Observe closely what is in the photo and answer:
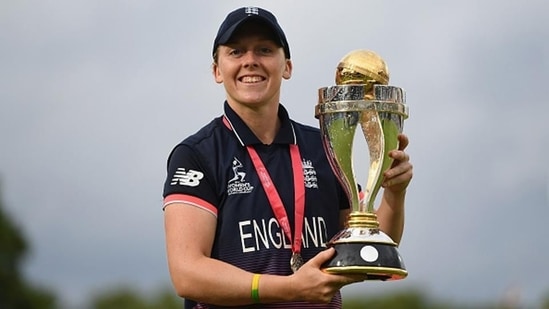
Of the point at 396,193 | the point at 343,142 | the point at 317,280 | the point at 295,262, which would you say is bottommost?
the point at 317,280

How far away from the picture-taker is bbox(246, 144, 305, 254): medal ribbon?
23.1ft

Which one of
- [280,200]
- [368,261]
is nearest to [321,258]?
[368,261]

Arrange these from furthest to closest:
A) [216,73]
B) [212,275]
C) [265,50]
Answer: [216,73], [265,50], [212,275]

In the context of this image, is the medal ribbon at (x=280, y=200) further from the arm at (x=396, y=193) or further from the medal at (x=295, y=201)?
the arm at (x=396, y=193)

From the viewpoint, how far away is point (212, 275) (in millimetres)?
6879

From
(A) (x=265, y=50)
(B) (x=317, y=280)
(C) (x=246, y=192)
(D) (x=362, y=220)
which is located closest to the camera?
(B) (x=317, y=280)

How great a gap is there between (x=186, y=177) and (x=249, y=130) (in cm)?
36

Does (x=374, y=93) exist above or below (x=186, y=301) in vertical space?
above

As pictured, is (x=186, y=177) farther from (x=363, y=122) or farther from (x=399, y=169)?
(x=399, y=169)

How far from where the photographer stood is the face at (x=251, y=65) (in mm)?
7137

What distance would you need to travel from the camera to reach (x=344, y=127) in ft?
23.1

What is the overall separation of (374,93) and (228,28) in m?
0.66
